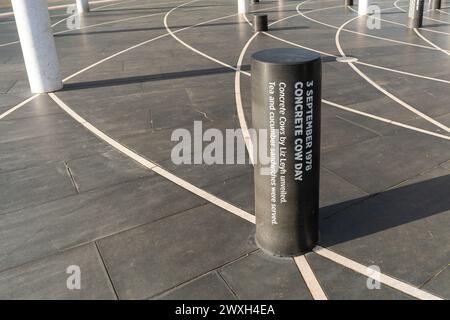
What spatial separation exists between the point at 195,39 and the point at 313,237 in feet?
51.8

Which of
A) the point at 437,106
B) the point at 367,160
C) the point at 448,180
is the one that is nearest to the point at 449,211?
the point at 448,180

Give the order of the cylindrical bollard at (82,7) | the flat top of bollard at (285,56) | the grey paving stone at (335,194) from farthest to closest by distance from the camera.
→ the cylindrical bollard at (82,7) < the grey paving stone at (335,194) < the flat top of bollard at (285,56)

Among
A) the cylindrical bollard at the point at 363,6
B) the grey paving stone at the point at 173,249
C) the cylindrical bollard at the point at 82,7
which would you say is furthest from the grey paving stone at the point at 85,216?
the cylindrical bollard at the point at 82,7

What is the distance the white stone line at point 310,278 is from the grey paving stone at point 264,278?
0.05m

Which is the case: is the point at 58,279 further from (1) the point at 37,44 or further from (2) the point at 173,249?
(1) the point at 37,44

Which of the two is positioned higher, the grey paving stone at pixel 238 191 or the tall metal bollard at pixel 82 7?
the tall metal bollard at pixel 82 7

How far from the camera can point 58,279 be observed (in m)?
5.34

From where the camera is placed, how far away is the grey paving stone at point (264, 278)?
4.95 metres

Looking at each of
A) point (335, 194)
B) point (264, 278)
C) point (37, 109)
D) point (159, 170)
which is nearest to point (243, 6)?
point (37, 109)

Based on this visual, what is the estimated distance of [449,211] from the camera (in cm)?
638

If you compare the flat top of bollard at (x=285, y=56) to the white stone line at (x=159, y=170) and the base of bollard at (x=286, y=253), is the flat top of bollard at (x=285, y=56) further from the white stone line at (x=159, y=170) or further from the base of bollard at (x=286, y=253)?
the white stone line at (x=159, y=170)

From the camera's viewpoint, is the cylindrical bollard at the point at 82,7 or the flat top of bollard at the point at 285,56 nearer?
the flat top of bollard at the point at 285,56
